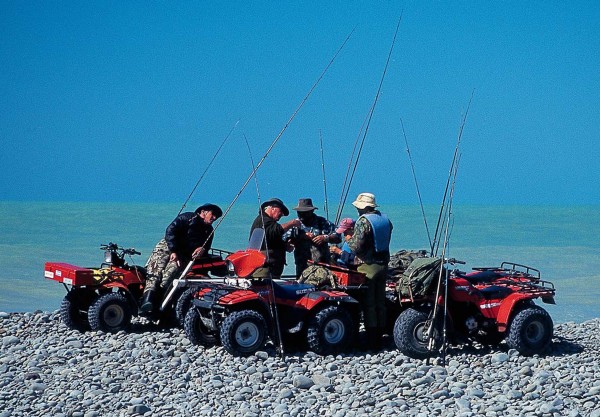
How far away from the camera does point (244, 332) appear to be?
10.6 m

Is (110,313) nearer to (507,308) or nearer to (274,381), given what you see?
(274,381)

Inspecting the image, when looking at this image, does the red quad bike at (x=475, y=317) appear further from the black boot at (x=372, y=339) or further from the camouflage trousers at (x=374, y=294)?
the black boot at (x=372, y=339)

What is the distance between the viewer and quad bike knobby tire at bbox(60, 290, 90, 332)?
12367 mm

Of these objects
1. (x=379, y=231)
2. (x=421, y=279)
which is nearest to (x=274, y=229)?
(x=379, y=231)

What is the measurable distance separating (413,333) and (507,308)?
1169 millimetres

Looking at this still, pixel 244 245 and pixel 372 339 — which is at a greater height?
pixel 244 245

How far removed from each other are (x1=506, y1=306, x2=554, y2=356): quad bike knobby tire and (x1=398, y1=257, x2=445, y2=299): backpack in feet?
3.47

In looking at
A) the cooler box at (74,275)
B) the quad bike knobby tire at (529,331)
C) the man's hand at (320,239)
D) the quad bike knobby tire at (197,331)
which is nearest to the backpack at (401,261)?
the man's hand at (320,239)

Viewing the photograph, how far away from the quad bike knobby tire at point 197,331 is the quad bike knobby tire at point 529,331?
3.33m

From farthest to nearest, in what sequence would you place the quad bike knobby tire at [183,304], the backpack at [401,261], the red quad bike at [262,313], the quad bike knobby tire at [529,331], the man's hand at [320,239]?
the backpack at [401,261] → the quad bike knobby tire at [183,304] → the man's hand at [320,239] → the quad bike knobby tire at [529,331] → the red quad bike at [262,313]

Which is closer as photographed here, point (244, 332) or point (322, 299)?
point (244, 332)

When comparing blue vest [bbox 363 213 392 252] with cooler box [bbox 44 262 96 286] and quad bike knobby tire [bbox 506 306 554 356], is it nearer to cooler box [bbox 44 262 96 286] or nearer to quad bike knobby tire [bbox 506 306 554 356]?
quad bike knobby tire [bbox 506 306 554 356]

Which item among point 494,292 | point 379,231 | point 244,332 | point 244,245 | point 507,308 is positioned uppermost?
point 244,245

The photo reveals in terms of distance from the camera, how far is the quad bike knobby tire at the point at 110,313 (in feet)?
39.7
